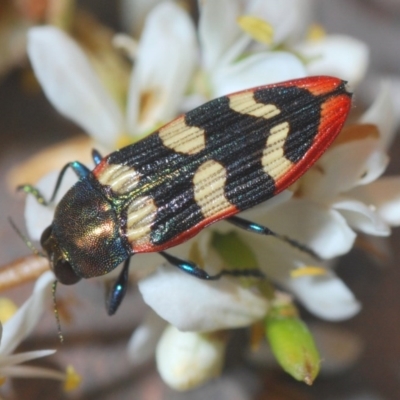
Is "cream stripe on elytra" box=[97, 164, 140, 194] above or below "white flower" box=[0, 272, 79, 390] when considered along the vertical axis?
above

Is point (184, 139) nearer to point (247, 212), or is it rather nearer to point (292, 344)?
point (247, 212)

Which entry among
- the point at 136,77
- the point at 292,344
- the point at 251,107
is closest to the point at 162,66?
the point at 136,77

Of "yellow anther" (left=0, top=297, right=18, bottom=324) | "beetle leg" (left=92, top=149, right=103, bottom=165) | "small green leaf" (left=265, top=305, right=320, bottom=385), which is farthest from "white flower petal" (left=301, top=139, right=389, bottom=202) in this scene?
"yellow anther" (left=0, top=297, right=18, bottom=324)

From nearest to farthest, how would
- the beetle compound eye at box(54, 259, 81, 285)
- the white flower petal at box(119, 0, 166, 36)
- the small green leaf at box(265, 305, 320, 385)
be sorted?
the small green leaf at box(265, 305, 320, 385) → the beetle compound eye at box(54, 259, 81, 285) → the white flower petal at box(119, 0, 166, 36)

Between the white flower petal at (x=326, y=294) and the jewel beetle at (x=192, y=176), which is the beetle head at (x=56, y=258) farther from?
the white flower petal at (x=326, y=294)

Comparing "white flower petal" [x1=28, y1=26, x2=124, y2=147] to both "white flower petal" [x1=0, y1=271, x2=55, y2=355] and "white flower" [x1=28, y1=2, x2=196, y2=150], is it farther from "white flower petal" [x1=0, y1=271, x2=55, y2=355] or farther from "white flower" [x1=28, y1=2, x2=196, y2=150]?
"white flower petal" [x1=0, y1=271, x2=55, y2=355]

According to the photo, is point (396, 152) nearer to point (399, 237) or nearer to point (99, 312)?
point (399, 237)
